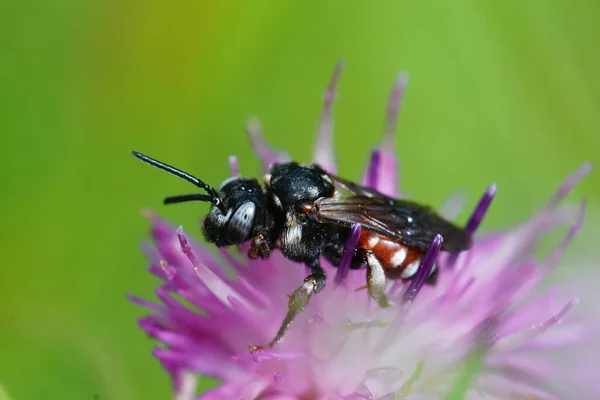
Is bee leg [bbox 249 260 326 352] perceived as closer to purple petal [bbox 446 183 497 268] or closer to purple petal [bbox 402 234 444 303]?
purple petal [bbox 402 234 444 303]

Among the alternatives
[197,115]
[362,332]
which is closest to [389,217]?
[362,332]

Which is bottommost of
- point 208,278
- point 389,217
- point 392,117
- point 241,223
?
point 208,278

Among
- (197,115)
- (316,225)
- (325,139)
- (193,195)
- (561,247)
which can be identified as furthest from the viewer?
(197,115)

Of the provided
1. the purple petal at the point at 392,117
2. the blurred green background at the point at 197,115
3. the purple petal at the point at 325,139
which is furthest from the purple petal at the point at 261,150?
the blurred green background at the point at 197,115

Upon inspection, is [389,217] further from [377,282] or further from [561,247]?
[561,247]

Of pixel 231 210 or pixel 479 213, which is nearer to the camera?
pixel 231 210

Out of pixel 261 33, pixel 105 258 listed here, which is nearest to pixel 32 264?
pixel 105 258

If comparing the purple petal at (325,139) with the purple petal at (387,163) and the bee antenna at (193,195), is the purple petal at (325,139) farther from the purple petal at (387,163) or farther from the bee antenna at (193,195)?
the bee antenna at (193,195)
